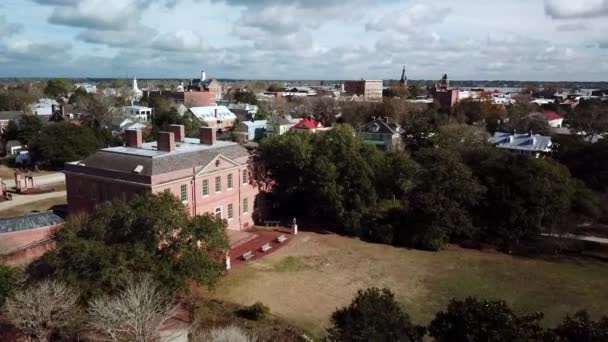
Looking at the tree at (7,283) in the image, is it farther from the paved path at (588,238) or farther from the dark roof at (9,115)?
the dark roof at (9,115)

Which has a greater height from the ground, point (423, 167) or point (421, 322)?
point (423, 167)

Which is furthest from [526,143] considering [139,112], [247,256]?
[139,112]

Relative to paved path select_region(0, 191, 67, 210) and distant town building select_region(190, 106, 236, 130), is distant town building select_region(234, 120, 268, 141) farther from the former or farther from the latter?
paved path select_region(0, 191, 67, 210)

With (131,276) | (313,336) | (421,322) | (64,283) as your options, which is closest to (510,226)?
(421,322)

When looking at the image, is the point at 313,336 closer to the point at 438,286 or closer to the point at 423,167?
the point at 438,286

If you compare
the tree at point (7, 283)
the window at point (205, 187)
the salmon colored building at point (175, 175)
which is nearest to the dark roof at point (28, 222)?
the salmon colored building at point (175, 175)

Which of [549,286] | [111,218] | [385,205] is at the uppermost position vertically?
[111,218]
